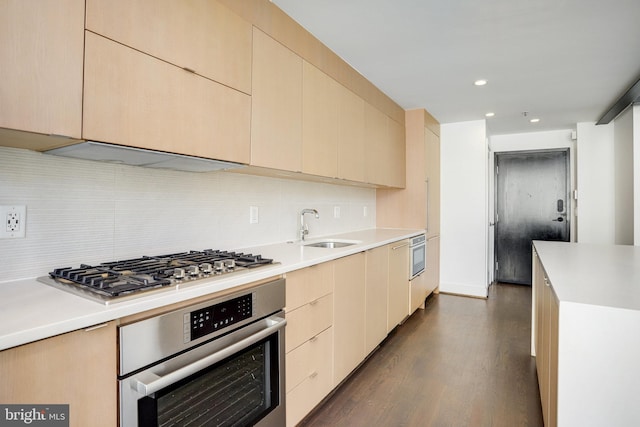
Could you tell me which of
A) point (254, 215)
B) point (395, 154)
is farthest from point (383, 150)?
point (254, 215)

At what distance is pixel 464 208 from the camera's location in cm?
461

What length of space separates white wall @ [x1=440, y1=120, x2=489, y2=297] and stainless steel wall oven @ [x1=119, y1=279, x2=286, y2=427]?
11.9 feet

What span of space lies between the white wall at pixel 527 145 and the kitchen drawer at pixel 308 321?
4.22m

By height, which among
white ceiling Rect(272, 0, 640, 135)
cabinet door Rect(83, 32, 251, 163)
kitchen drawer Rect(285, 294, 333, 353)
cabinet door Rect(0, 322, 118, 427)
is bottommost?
kitchen drawer Rect(285, 294, 333, 353)

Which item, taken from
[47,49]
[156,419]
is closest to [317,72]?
[47,49]

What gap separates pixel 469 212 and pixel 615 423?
372 centimetres

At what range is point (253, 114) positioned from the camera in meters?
1.82

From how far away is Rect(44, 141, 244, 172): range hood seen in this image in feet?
4.08

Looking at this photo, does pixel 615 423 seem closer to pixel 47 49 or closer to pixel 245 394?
pixel 245 394

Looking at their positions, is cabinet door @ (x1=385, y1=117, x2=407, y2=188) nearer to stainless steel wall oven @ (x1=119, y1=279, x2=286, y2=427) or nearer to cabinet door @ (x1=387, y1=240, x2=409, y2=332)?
cabinet door @ (x1=387, y1=240, x2=409, y2=332)

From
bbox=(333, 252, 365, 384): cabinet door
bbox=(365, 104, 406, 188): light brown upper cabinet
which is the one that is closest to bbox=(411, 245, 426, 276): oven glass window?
bbox=(365, 104, 406, 188): light brown upper cabinet

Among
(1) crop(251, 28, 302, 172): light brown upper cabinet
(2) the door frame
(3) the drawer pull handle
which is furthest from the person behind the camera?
(2) the door frame

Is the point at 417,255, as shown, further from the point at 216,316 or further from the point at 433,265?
the point at 216,316

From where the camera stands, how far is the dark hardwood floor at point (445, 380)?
1949mm
